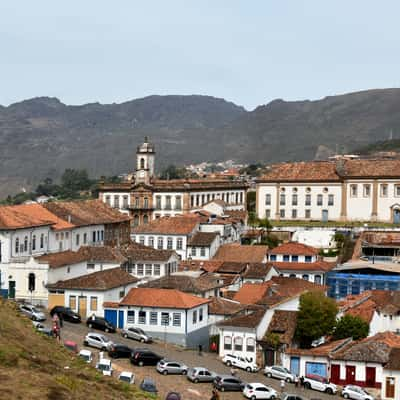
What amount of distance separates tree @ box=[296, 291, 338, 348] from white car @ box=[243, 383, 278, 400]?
28.4 ft

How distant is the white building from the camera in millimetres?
40188

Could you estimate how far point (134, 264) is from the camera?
171ft

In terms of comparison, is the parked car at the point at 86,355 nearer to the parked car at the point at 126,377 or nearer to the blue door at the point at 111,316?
the parked car at the point at 126,377

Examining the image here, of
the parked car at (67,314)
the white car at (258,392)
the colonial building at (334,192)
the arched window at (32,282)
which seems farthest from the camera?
the colonial building at (334,192)

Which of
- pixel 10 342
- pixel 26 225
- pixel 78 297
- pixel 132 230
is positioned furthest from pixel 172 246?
pixel 10 342

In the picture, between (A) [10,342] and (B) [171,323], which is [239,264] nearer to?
(B) [171,323]

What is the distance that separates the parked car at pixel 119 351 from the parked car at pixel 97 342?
50 centimetres

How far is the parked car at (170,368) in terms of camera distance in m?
33.2

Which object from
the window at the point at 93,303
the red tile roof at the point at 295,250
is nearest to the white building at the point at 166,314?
the window at the point at 93,303

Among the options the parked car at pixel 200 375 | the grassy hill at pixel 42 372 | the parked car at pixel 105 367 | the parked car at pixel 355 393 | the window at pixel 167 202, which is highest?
the window at pixel 167 202

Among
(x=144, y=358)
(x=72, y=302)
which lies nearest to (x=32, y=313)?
(x=72, y=302)

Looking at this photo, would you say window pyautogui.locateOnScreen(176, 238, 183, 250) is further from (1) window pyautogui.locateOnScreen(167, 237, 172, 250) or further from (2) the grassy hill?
(2) the grassy hill

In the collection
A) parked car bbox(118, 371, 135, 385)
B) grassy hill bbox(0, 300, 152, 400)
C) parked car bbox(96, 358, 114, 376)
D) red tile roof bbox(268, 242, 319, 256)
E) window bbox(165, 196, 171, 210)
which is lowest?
parked car bbox(118, 371, 135, 385)

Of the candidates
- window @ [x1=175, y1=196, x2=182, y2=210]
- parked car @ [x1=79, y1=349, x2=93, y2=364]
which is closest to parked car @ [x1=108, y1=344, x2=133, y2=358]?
parked car @ [x1=79, y1=349, x2=93, y2=364]
